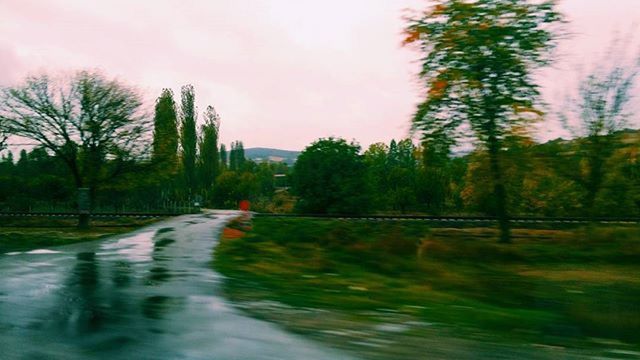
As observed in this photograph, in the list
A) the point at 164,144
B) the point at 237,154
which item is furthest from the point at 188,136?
the point at 237,154

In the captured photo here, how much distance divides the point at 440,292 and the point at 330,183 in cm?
4088

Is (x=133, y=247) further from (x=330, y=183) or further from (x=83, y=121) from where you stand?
(x=330, y=183)

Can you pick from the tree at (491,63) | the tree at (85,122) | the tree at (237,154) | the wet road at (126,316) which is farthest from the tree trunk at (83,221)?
the tree at (237,154)

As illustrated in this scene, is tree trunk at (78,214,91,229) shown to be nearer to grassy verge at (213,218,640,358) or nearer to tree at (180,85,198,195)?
grassy verge at (213,218,640,358)

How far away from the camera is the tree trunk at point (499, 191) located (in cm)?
2188

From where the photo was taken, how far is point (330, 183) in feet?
165

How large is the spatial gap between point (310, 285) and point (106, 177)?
91.9ft

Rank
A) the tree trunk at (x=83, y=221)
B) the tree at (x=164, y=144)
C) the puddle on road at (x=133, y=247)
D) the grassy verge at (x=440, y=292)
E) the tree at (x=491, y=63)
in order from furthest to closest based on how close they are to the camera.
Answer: the tree at (x=164, y=144)
the tree trunk at (x=83, y=221)
the tree at (x=491, y=63)
the puddle on road at (x=133, y=247)
the grassy verge at (x=440, y=292)

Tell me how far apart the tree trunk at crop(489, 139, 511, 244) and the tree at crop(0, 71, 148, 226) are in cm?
2361

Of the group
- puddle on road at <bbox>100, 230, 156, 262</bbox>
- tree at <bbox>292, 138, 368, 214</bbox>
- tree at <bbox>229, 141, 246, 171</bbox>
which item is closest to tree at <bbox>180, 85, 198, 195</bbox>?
tree at <bbox>292, 138, 368, 214</bbox>

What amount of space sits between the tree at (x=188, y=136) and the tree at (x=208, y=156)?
633 cm

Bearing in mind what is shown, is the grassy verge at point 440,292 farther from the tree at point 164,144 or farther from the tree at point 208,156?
the tree at point 208,156

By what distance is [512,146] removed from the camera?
21672 mm

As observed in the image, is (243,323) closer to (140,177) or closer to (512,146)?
(512,146)
